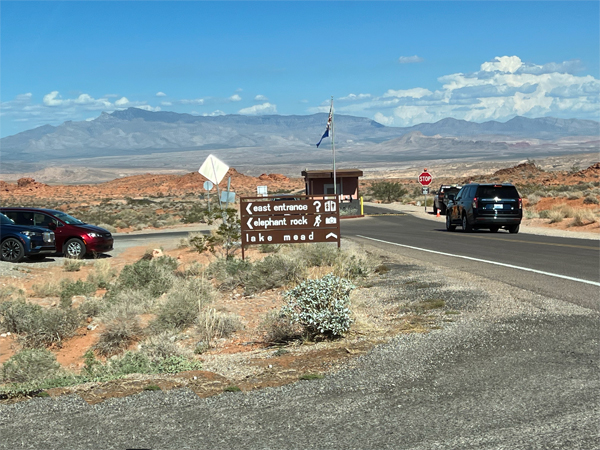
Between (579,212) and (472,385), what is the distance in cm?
2903

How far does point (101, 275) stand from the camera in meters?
18.9

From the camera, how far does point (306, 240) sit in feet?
53.5

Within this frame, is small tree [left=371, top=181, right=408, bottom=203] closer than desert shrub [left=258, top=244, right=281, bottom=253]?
No

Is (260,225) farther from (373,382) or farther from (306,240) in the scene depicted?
(373,382)

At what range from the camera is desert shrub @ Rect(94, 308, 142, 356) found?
1125 cm

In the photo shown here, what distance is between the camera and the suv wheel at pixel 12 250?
21.7 metres

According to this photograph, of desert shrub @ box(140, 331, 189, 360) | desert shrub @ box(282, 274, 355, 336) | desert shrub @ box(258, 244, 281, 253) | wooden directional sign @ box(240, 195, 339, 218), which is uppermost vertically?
wooden directional sign @ box(240, 195, 339, 218)

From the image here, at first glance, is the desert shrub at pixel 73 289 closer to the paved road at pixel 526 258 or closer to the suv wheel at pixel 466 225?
the paved road at pixel 526 258

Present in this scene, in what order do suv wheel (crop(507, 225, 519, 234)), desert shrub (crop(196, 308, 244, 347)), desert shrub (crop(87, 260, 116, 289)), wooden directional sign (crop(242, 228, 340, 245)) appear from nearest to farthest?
desert shrub (crop(196, 308, 244, 347)), wooden directional sign (crop(242, 228, 340, 245)), desert shrub (crop(87, 260, 116, 289)), suv wheel (crop(507, 225, 519, 234))

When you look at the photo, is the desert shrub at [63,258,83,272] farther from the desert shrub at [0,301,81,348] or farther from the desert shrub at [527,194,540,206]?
the desert shrub at [527,194,540,206]

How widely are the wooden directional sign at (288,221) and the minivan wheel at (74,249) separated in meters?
8.79

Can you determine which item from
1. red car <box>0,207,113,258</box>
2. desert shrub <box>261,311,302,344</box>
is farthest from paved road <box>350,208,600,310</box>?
red car <box>0,207,113,258</box>

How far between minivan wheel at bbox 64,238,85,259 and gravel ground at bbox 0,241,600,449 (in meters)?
17.4

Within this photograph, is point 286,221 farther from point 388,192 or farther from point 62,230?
point 388,192
